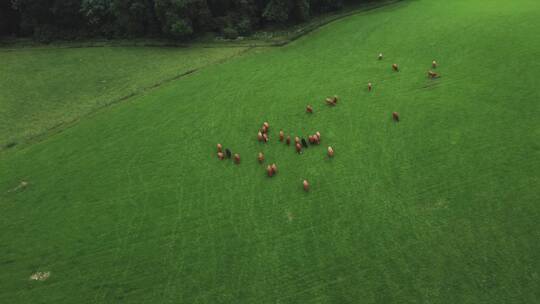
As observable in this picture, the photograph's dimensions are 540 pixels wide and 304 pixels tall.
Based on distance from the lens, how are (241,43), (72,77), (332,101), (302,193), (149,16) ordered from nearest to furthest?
1. (302,193)
2. (332,101)
3. (72,77)
4. (241,43)
5. (149,16)

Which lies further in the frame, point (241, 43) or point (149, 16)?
point (149, 16)

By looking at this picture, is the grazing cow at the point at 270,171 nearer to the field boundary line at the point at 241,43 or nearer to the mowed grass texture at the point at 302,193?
the mowed grass texture at the point at 302,193

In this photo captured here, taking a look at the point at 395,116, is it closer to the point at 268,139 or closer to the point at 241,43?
the point at 268,139

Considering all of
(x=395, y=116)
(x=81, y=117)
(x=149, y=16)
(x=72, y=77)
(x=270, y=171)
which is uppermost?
(x=149, y=16)

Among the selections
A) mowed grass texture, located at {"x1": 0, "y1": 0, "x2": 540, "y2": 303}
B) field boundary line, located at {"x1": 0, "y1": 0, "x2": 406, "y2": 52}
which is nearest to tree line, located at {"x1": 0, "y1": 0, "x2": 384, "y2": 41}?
field boundary line, located at {"x1": 0, "y1": 0, "x2": 406, "y2": 52}

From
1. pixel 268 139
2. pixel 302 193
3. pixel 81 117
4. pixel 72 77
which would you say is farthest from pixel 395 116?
pixel 72 77

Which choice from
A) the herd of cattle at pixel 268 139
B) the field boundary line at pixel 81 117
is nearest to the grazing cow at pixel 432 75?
the herd of cattle at pixel 268 139
